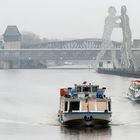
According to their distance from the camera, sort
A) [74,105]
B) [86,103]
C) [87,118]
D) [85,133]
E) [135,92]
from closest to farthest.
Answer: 1. [85,133]
2. [87,118]
3. [86,103]
4. [74,105]
5. [135,92]

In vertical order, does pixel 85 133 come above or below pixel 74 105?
below

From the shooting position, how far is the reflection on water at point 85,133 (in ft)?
135

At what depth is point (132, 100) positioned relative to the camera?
68625 mm

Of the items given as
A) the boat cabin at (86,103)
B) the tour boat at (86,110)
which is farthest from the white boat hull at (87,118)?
the boat cabin at (86,103)

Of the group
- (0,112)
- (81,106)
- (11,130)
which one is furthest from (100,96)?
(0,112)

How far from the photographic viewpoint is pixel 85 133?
42.4 metres

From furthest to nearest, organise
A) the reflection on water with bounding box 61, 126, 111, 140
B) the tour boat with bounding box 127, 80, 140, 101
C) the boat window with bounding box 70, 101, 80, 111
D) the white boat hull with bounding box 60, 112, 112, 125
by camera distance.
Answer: the tour boat with bounding box 127, 80, 140, 101 < the boat window with bounding box 70, 101, 80, 111 < the white boat hull with bounding box 60, 112, 112, 125 < the reflection on water with bounding box 61, 126, 111, 140

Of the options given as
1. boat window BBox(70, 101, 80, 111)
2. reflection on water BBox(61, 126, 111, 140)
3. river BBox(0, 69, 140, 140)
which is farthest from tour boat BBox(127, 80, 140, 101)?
boat window BBox(70, 101, 80, 111)

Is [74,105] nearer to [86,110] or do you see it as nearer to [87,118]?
[86,110]

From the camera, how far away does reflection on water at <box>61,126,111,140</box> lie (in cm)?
4106

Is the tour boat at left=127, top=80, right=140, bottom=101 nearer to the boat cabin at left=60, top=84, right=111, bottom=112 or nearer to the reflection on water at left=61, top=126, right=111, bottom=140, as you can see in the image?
the boat cabin at left=60, top=84, right=111, bottom=112

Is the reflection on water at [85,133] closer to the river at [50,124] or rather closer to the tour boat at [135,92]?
the river at [50,124]

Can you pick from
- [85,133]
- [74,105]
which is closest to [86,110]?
[74,105]

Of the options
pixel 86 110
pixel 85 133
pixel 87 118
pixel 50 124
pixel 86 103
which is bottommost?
pixel 85 133
